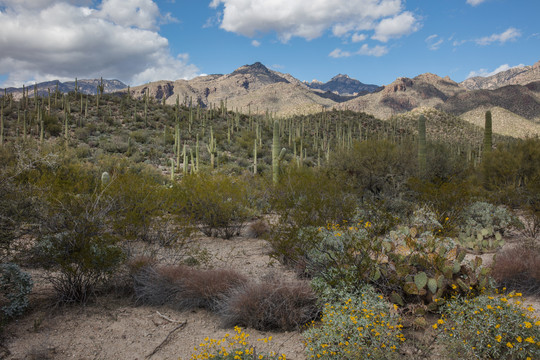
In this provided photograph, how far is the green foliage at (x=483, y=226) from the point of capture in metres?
8.68

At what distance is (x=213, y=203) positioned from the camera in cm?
1034

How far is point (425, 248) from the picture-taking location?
6.30 m

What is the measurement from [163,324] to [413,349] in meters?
3.58

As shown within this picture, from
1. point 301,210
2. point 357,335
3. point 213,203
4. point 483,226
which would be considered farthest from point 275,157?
point 357,335

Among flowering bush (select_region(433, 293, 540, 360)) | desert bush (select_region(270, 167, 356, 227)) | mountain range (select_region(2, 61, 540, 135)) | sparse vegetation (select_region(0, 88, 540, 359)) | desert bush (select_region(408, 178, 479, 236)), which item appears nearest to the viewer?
flowering bush (select_region(433, 293, 540, 360))

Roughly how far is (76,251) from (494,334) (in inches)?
235

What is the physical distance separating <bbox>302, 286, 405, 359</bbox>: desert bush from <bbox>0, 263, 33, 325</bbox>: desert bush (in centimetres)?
418

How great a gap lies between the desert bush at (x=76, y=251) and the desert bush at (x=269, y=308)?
2210 mm

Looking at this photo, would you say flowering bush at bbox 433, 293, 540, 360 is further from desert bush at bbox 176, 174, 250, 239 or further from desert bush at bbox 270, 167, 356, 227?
desert bush at bbox 176, 174, 250, 239

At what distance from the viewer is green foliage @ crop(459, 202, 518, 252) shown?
8.68m

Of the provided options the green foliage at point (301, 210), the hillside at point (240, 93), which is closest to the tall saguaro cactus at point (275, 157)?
the green foliage at point (301, 210)

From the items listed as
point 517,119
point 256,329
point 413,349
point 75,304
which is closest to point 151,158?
point 75,304

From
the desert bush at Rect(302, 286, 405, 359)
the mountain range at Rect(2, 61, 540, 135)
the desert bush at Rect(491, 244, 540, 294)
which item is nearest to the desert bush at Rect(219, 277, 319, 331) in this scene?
the desert bush at Rect(302, 286, 405, 359)

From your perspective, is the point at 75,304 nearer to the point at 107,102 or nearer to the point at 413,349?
the point at 413,349
